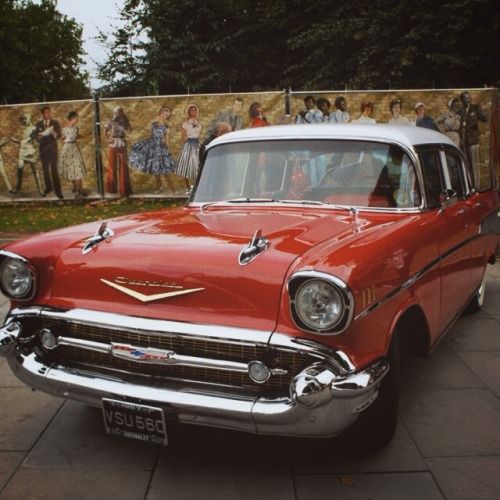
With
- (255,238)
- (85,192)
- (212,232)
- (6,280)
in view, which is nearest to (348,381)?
(255,238)

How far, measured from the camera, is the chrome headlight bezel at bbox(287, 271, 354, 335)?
8.26 feet

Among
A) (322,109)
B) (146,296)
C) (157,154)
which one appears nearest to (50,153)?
(157,154)

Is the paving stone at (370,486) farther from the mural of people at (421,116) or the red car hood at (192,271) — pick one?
the mural of people at (421,116)

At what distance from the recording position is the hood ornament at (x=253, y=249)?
109 inches

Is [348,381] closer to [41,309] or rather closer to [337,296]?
[337,296]

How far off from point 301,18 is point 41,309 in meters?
20.8

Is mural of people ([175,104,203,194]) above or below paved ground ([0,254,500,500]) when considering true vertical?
above

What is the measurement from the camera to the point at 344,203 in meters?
3.75

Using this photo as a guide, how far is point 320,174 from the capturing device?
3.88 m

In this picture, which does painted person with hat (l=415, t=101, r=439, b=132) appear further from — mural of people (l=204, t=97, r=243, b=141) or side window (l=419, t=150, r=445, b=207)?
side window (l=419, t=150, r=445, b=207)

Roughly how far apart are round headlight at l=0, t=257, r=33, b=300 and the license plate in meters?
0.75

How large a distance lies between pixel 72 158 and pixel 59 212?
1.56 m

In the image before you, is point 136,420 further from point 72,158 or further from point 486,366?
point 72,158

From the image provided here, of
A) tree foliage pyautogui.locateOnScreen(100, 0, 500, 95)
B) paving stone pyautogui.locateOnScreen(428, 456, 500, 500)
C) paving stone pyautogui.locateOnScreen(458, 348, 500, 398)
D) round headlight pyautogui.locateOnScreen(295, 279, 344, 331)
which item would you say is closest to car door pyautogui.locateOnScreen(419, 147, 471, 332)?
paving stone pyautogui.locateOnScreen(458, 348, 500, 398)
